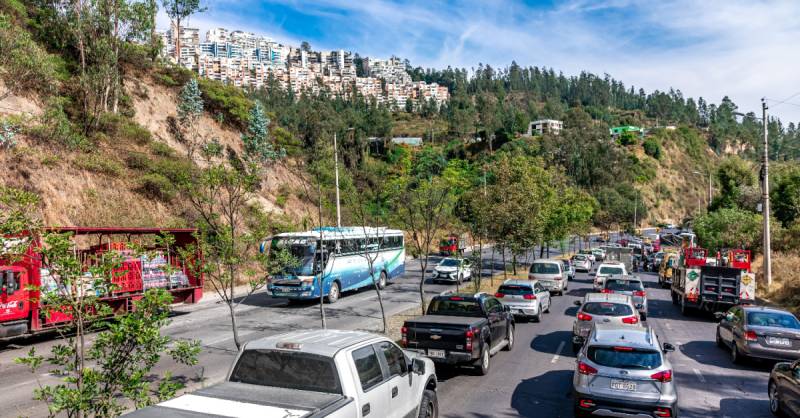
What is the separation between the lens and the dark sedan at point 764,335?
1312 centimetres

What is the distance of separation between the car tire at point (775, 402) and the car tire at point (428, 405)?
609 cm

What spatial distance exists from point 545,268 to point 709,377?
16.3 m

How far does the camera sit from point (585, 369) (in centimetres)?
920

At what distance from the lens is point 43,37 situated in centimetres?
3950

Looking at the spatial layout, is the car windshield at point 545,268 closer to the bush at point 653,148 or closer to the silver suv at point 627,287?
the silver suv at point 627,287

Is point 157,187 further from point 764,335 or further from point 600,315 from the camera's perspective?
point 764,335

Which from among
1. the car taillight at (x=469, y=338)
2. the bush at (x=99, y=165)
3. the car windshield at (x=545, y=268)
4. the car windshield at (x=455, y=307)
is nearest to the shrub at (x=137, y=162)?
the bush at (x=99, y=165)

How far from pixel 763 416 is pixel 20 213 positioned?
11.7m

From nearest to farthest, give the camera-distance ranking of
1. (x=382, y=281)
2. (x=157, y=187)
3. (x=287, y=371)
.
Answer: (x=287, y=371)
(x=382, y=281)
(x=157, y=187)

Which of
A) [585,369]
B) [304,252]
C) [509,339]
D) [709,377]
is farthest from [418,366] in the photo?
[304,252]

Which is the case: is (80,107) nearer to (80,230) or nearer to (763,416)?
(80,230)

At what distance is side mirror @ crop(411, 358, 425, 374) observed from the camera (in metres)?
7.71

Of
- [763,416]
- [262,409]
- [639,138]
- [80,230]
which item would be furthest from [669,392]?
[639,138]

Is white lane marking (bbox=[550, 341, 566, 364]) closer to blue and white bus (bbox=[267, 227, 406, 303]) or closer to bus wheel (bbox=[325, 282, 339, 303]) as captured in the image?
blue and white bus (bbox=[267, 227, 406, 303])
